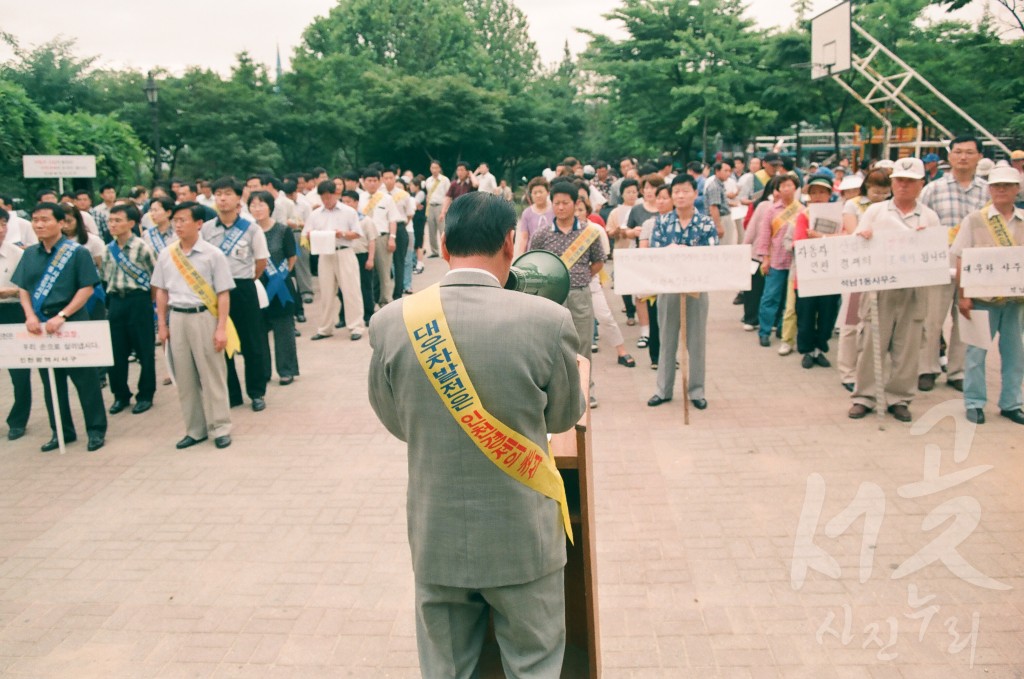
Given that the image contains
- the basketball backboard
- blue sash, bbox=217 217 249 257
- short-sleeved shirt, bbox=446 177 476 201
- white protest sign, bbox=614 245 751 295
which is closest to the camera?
white protest sign, bbox=614 245 751 295

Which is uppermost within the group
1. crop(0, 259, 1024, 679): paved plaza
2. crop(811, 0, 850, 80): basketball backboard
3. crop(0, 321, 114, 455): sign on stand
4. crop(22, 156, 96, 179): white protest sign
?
crop(811, 0, 850, 80): basketball backboard

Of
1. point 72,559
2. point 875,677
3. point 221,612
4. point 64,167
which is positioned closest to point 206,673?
point 221,612

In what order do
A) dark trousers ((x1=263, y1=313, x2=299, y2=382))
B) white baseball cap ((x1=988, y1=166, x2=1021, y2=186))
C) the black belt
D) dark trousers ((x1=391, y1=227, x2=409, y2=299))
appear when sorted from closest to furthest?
white baseball cap ((x1=988, y1=166, x2=1021, y2=186)), the black belt, dark trousers ((x1=263, y1=313, x2=299, y2=382)), dark trousers ((x1=391, y1=227, x2=409, y2=299))

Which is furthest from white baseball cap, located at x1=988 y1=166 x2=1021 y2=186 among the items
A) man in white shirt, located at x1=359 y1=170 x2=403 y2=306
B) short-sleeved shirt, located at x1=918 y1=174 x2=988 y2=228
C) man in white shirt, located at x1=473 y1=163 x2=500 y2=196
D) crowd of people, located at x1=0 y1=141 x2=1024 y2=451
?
man in white shirt, located at x1=473 y1=163 x2=500 y2=196

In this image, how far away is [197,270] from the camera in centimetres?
649

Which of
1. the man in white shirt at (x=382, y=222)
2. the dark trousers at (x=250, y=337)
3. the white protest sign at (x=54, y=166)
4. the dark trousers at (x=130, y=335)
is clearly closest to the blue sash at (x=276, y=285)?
the dark trousers at (x=250, y=337)

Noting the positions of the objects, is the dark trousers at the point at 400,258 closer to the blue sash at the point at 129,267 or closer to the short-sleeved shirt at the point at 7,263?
the blue sash at the point at 129,267

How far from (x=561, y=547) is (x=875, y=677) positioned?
Answer: 5.90 feet

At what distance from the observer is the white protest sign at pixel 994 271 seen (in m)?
6.07

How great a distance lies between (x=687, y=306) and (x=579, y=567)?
4.19 m

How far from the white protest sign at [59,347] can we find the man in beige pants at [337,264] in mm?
3771

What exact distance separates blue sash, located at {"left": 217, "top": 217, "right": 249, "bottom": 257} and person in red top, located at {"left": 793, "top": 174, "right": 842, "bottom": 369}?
5245 millimetres

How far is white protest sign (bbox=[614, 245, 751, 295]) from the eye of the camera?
6.70 metres

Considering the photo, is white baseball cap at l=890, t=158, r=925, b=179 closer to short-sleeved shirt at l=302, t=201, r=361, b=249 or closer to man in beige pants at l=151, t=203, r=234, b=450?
man in beige pants at l=151, t=203, r=234, b=450
